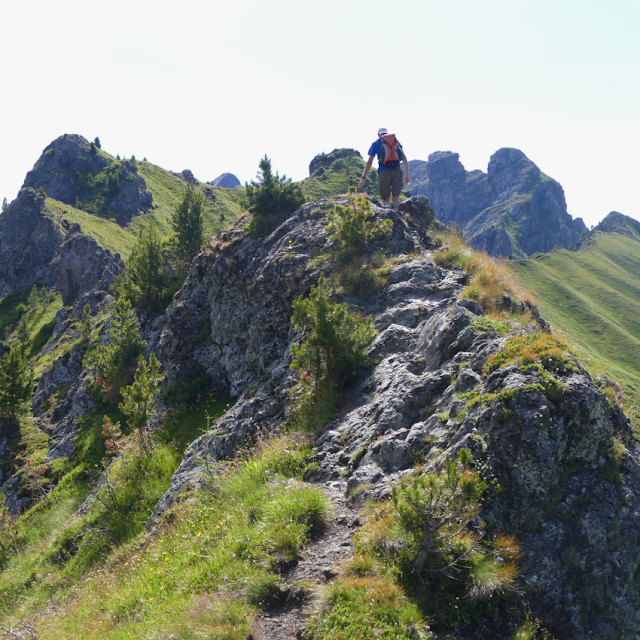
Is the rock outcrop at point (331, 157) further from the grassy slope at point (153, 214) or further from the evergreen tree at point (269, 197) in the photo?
the evergreen tree at point (269, 197)

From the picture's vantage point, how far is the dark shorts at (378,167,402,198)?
17.5m

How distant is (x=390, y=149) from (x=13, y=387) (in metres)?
30.8

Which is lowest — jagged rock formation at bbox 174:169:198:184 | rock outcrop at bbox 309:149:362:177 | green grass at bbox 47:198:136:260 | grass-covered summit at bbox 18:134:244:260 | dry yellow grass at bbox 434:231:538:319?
dry yellow grass at bbox 434:231:538:319

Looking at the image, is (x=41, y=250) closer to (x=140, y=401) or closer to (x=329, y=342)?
(x=140, y=401)

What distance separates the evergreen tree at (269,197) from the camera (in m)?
22.9

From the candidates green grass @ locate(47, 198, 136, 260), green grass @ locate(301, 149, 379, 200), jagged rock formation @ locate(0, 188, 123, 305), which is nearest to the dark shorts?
jagged rock formation @ locate(0, 188, 123, 305)

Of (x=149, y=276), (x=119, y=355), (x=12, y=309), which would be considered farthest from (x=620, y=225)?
(x=12, y=309)

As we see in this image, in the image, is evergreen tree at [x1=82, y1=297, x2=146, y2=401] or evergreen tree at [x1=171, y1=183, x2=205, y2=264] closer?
evergreen tree at [x1=82, y1=297, x2=146, y2=401]

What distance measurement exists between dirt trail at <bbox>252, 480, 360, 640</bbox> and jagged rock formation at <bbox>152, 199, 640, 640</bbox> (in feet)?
1.69

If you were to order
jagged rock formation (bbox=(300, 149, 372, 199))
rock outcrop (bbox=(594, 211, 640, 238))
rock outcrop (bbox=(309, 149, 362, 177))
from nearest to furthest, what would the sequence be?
jagged rock formation (bbox=(300, 149, 372, 199)) < rock outcrop (bbox=(309, 149, 362, 177)) < rock outcrop (bbox=(594, 211, 640, 238))

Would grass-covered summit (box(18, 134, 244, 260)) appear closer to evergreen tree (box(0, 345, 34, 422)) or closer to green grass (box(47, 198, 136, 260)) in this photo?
green grass (box(47, 198, 136, 260))

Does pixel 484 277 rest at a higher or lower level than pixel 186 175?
lower

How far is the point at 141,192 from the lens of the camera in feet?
343

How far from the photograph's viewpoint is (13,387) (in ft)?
95.8
